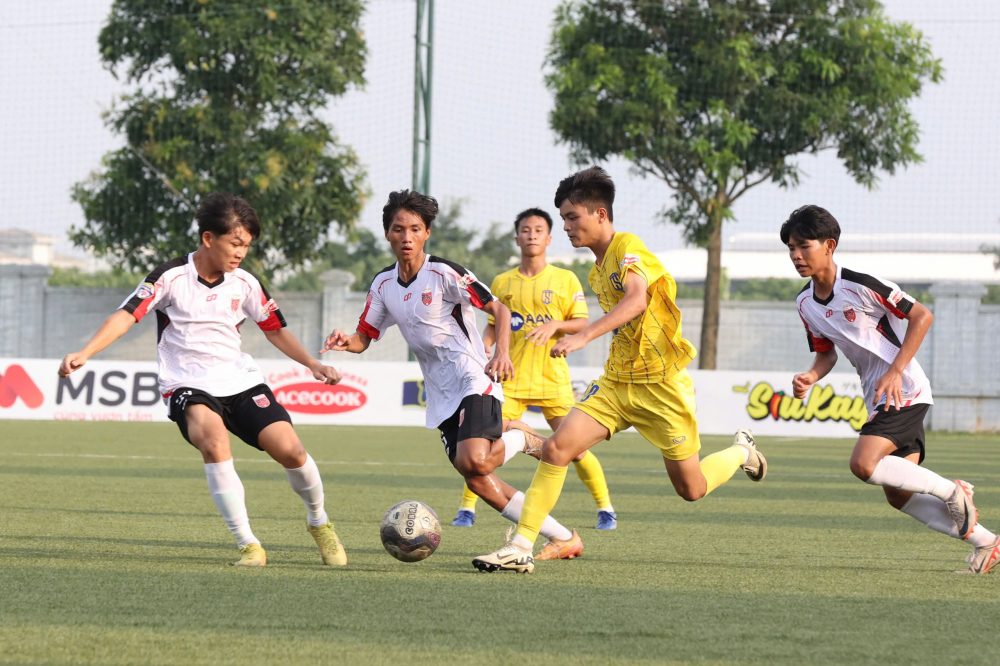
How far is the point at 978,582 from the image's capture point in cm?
690

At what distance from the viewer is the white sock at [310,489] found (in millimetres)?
7441

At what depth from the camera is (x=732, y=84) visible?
3002cm

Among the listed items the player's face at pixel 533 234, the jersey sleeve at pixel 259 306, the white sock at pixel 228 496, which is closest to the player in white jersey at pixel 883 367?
the jersey sleeve at pixel 259 306

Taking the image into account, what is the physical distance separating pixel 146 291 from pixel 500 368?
1.73 meters

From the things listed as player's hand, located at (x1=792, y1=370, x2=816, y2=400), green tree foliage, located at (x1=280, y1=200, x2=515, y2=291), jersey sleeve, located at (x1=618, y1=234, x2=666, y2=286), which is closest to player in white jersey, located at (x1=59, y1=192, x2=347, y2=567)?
jersey sleeve, located at (x1=618, y1=234, x2=666, y2=286)

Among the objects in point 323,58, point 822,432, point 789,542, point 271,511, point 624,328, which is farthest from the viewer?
point 323,58

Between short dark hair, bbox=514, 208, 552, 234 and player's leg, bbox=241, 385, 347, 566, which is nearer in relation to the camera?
player's leg, bbox=241, 385, 347, 566

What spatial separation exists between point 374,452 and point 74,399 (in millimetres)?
8259

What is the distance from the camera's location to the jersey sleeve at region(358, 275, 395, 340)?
7.95 metres

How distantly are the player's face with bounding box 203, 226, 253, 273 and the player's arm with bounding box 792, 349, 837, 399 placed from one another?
110 inches

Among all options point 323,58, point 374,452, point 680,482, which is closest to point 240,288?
point 680,482

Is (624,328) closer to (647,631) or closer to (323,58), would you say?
(647,631)

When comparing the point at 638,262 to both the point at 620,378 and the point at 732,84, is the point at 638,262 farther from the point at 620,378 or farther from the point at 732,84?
the point at 732,84

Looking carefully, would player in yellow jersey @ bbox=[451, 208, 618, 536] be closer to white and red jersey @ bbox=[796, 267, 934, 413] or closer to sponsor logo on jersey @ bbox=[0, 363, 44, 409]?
white and red jersey @ bbox=[796, 267, 934, 413]
